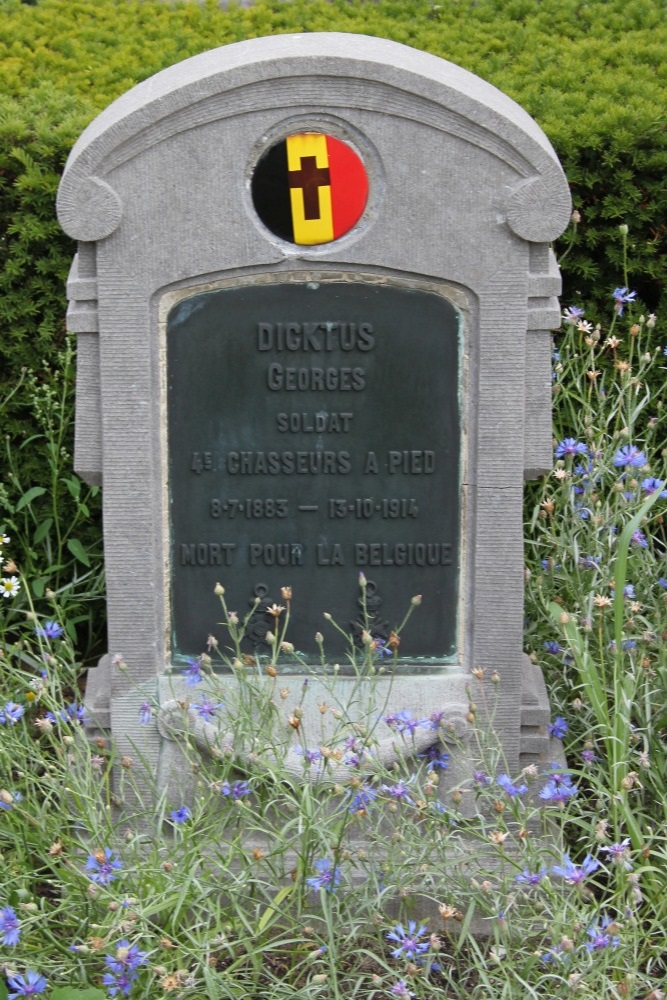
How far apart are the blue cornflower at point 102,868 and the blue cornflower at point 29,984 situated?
0.19 metres

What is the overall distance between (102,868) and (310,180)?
59.1 inches

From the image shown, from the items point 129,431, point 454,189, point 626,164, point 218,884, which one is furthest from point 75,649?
point 626,164

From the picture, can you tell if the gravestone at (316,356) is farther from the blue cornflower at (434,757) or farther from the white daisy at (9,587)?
the white daisy at (9,587)

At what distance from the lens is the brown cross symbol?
2.98m

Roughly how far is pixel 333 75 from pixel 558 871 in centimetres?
168

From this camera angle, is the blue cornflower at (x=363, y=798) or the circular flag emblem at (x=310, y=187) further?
the circular flag emblem at (x=310, y=187)

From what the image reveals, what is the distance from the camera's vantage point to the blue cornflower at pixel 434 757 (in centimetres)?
318

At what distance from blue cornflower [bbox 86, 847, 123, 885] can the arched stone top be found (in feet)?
4.34

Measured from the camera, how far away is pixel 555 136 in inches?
169

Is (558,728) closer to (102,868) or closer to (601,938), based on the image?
(601,938)

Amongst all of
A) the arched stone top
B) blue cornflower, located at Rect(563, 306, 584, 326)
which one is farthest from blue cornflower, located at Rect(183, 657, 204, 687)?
blue cornflower, located at Rect(563, 306, 584, 326)

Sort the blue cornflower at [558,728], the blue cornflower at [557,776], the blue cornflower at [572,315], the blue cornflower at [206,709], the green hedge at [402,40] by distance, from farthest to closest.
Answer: the green hedge at [402,40] → the blue cornflower at [572,315] → the blue cornflower at [558,728] → the blue cornflower at [557,776] → the blue cornflower at [206,709]

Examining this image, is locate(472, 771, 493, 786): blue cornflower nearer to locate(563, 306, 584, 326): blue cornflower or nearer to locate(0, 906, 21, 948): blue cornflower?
locate(0, 906, 21, 948): blue cornflower

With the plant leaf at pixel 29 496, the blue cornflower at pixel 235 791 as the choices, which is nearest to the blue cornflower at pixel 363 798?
the blue cornflower at pixel 235 791
